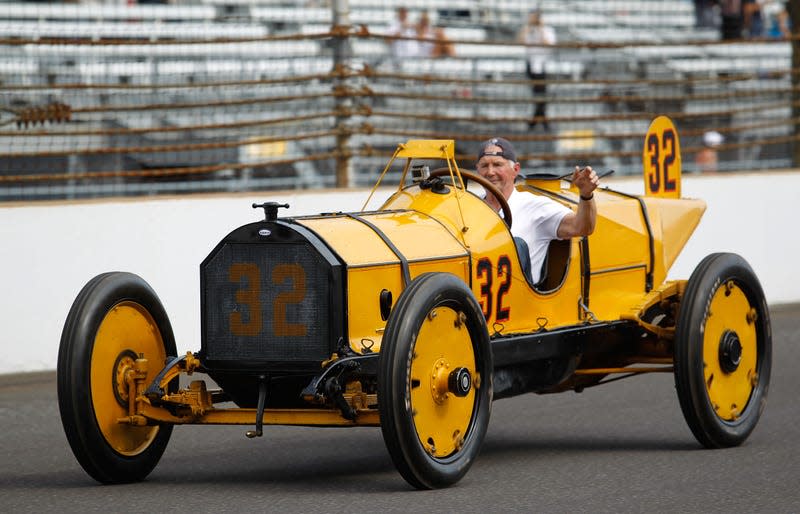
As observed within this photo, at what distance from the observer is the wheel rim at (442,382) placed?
6.05 metres

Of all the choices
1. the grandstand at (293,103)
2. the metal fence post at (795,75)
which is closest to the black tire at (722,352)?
the grandstand at (293,103)

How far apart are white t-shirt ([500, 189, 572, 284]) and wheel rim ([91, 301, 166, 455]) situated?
5.83 feet

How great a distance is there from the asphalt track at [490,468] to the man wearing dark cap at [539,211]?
0.96 meters

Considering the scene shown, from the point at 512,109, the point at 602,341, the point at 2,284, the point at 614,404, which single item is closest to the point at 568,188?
the point at 602,341

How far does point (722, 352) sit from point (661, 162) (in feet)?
5.32

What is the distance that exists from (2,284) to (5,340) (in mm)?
332

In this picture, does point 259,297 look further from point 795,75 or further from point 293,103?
point 795,75

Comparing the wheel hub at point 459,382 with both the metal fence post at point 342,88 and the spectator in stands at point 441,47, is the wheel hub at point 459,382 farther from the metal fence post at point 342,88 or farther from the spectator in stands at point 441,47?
the spectator in stands at point 441,47

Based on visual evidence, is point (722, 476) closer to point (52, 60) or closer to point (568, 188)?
point (568, 188)

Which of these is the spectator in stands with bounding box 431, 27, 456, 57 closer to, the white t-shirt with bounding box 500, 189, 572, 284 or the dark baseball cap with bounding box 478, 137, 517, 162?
the dark baseball cap with bounding box 478, 137, 517, 162

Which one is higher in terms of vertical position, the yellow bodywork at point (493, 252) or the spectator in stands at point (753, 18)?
the spectator in stands at point (753, 18)

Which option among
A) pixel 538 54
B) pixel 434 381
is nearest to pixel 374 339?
pixel 434 381

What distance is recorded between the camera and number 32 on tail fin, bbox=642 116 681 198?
28.4 ft

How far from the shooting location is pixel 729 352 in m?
7.37
